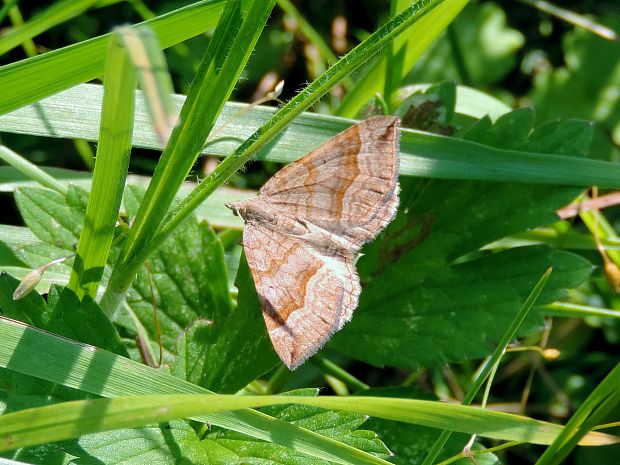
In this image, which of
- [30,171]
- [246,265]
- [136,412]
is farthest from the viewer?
[30,171]

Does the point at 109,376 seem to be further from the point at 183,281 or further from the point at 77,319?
the point at 183,281

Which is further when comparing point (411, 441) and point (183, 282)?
point (183, 282)

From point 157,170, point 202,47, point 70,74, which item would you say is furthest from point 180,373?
point 202,47

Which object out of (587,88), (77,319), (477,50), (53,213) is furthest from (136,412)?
(587,88)

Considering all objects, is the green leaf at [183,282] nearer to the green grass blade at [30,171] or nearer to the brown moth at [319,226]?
the brown moth at [319,226]

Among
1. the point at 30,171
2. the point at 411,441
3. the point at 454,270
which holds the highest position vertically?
the point at 30,171

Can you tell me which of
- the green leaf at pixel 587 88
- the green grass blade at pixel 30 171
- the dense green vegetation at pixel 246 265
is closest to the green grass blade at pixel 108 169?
the dense green vegetation at pixel 246 265

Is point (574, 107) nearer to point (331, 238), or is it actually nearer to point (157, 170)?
point (331, 238)
